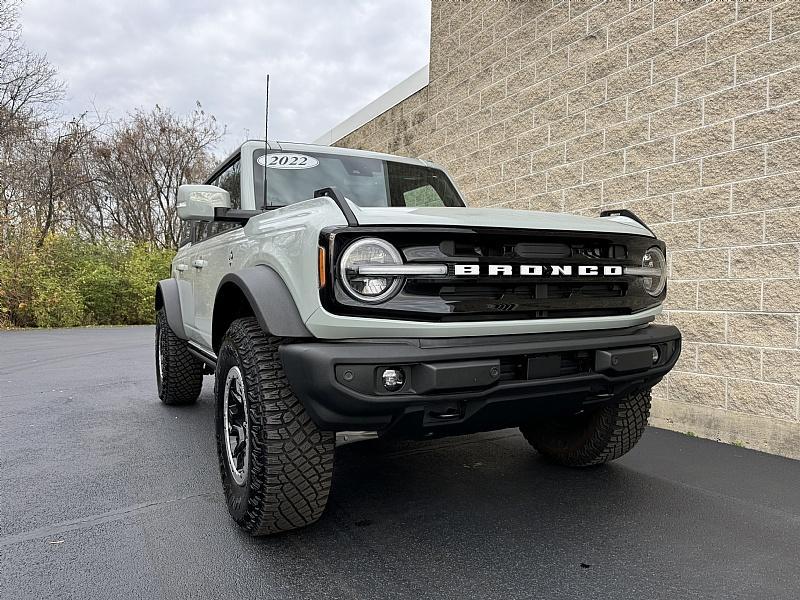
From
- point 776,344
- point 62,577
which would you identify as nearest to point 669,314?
point 776,344

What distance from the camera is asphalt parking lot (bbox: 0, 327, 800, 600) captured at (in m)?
2.20

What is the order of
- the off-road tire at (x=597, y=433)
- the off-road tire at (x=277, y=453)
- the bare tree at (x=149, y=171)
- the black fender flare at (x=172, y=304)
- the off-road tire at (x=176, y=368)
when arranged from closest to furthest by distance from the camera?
the off-road tire at (x=277, y=453)
the off-road tire at (x=597, y=433)
the black fender flare at (x=172, y=304)
the off-road tire at (x=176, y=368)
the bare tree at (x=149, y=171)

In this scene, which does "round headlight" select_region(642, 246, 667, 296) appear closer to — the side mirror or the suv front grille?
the suv front grille

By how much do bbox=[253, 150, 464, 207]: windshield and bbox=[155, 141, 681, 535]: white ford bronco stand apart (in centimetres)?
49

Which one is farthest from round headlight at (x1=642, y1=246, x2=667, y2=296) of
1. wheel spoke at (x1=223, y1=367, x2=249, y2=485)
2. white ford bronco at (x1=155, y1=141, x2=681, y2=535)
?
wheel spoke at (x1=223, y1=367, x2=249, y2=485)

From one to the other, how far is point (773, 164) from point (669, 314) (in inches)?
48.0

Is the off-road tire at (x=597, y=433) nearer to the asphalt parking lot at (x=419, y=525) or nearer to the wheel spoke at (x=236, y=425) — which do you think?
the asphalt parking lot at (x=419, y=525)

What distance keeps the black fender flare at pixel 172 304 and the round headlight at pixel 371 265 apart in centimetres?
290

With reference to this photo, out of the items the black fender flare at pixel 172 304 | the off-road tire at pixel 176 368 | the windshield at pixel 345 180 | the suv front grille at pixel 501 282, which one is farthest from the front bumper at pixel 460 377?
the off-road tire at pixel 176 368

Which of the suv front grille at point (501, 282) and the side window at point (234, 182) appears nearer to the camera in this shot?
the suv front grille at point (501, 282)

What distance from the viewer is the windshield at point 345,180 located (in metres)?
3.50

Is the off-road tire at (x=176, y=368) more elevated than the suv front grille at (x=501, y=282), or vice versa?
the suv front grille at (x=501, y=282)

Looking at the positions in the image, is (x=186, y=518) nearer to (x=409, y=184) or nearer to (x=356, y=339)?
(x=356, y=339)

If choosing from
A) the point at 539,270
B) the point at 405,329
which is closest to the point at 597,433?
the point at 539,270
